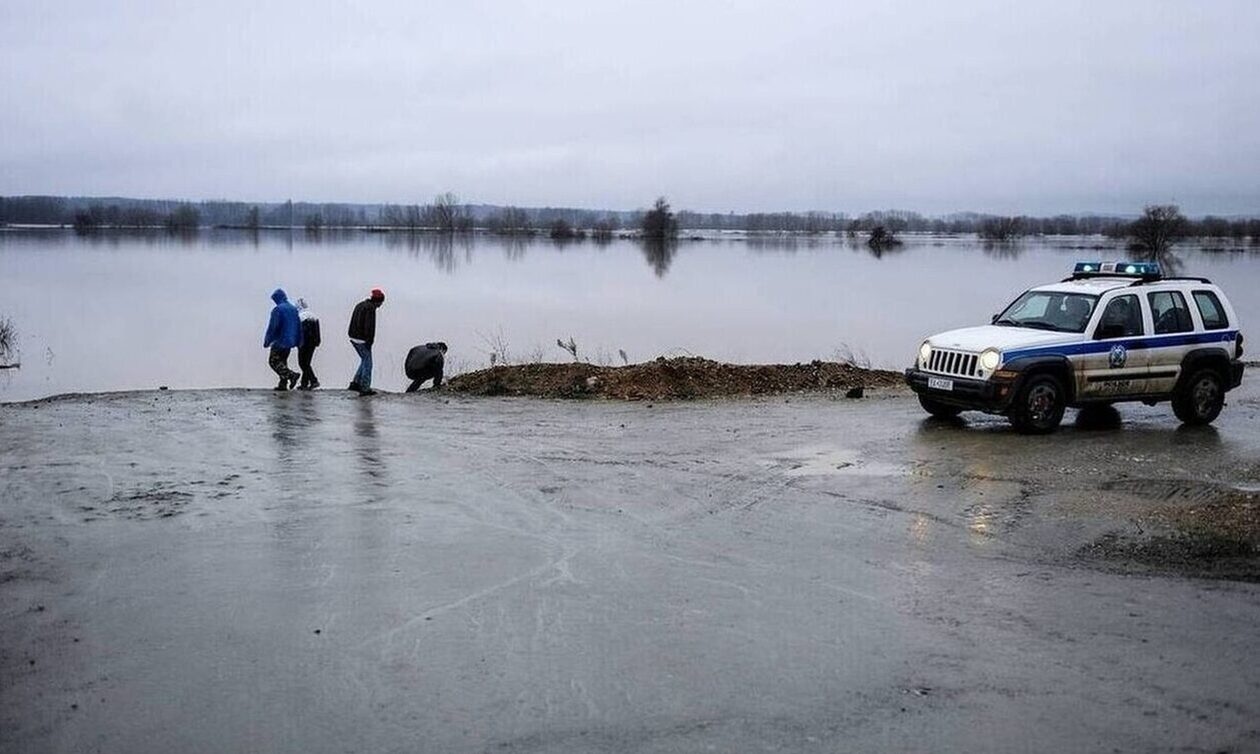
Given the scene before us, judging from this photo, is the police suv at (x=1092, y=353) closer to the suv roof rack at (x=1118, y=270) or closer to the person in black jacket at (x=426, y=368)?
the suv roof rack at (x=1118, y=270)

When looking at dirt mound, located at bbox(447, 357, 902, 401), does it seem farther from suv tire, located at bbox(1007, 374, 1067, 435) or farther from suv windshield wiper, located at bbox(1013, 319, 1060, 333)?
suv tire, located at bbox(1007, 374, 1067, 435)

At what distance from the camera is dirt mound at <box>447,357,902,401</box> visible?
18375mm

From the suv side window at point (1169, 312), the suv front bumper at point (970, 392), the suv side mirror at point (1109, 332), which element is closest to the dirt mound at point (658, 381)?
the suv front bumper at point (970, 392)

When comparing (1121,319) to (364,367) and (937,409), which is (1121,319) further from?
(364,367)

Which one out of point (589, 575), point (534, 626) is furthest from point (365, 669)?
point (589, 575)

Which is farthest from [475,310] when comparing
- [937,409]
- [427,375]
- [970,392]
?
[970,392]

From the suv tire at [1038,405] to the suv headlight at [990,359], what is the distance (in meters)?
0.43

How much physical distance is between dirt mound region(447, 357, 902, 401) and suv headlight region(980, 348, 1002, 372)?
392 centimetres

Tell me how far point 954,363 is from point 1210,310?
391 centimetres

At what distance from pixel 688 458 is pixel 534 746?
741 cm

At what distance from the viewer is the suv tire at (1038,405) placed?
13859mm

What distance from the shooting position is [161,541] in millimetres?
9023

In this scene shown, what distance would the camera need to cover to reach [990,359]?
45.9 ft

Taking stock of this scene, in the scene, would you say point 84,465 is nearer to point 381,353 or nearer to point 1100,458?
point 1100,458
